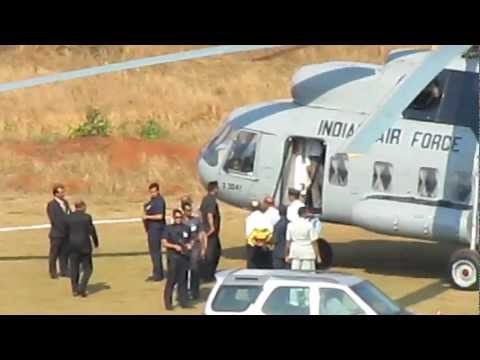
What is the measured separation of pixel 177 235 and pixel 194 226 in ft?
1.74

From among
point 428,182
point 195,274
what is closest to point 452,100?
point 428,182

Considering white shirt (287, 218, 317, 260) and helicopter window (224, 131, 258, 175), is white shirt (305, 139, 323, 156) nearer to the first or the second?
helicopter window (224, 131, 258, 175)

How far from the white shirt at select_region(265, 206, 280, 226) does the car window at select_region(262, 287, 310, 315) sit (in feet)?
18.9

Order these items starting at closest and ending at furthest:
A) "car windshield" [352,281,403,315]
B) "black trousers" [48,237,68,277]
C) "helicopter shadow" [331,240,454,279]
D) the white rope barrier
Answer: "car windshield" [352,281,403,315] < "black trousers" [48,237,68,277] < "helicopter shadow" [331,240,454,279] < the white rope barrier

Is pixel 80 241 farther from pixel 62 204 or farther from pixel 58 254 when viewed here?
pixel 58 254

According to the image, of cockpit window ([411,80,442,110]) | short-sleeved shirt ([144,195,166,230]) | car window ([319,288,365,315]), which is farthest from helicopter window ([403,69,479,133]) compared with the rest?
car window ([319,288,365,315])

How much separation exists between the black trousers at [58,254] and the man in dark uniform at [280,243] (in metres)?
3.87

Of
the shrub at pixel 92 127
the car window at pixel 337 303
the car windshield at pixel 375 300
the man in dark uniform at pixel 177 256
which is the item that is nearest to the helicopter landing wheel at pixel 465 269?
the man in dark uniform at pixel 177 256

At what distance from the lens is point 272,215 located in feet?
69.9

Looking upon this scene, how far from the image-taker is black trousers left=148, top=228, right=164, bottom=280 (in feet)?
72.0

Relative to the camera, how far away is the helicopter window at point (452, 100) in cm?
2158

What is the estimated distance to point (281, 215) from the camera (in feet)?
70.7

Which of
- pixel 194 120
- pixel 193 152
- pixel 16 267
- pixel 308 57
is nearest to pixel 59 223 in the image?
pixel 16 267
